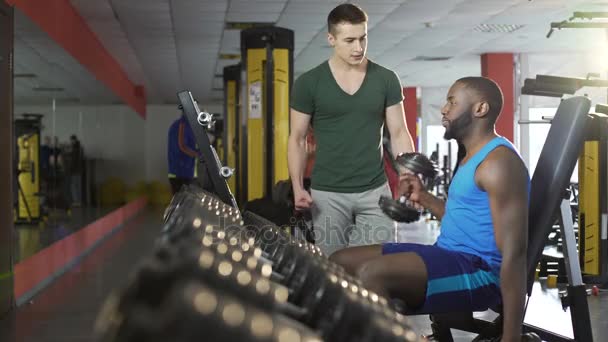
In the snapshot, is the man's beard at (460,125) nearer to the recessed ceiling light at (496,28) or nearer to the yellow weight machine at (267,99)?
the yellow weight machine at (267,99)

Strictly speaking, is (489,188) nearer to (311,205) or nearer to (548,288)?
(311,205)

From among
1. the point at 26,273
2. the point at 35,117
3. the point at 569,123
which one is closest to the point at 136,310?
the point at 569,123

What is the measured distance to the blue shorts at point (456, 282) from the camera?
207 centimetres

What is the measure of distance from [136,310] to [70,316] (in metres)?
4.03

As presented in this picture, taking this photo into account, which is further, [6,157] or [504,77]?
[504,77]

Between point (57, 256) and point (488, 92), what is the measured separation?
5.02 metres

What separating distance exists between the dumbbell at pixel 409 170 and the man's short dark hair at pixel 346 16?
67 cm

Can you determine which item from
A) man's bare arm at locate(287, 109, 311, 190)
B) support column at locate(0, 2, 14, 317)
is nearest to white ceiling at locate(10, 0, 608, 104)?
support column at locate(0, 2, 14, 317)

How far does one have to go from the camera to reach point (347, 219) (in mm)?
2820

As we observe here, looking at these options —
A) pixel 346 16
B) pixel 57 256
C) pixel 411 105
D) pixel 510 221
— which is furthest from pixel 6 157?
pixel 411 105

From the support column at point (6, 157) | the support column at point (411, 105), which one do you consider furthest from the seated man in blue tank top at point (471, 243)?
the support column at point (411, 105)

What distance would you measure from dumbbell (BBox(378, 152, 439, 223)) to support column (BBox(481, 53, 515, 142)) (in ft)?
35.7

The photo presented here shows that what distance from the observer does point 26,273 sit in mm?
5176

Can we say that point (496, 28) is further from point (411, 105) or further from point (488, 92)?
point (488, 92)
